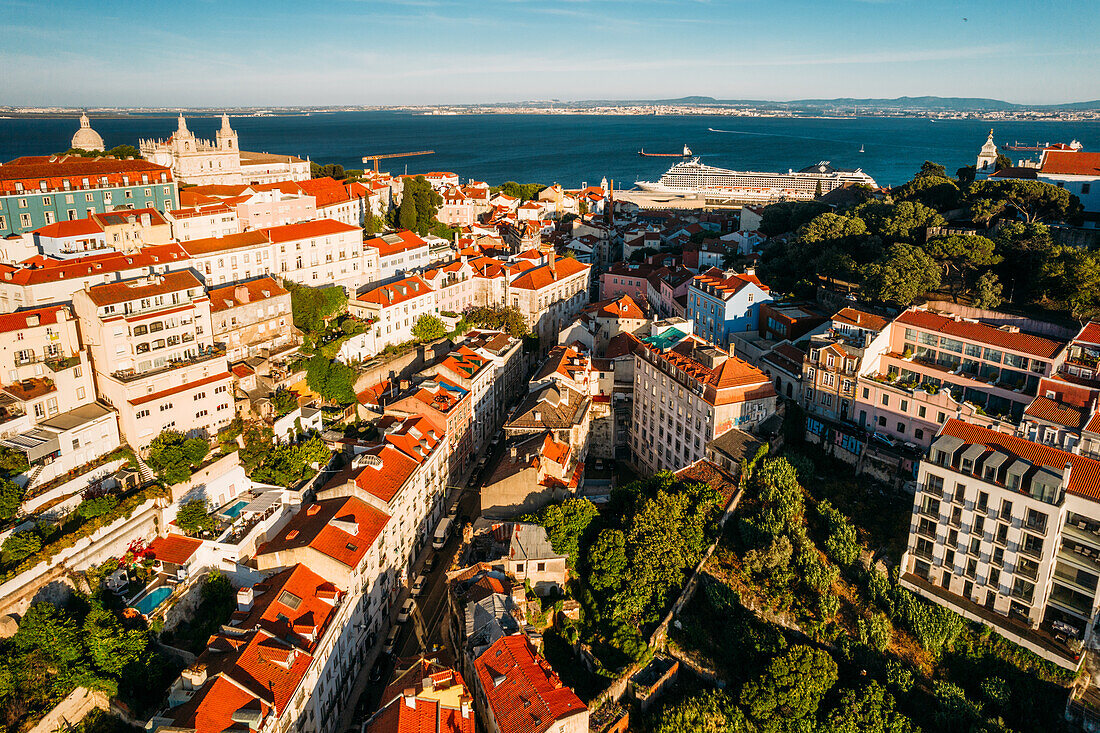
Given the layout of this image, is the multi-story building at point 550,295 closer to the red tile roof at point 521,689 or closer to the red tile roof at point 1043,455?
the red tile roof at point 1043,455

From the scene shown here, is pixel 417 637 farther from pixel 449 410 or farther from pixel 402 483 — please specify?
pixel 449 410

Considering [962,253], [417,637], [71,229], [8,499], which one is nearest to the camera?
[8,499]

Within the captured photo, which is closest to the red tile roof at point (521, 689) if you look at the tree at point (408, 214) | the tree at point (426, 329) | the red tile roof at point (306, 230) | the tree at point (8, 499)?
the tree at point (8, 499)

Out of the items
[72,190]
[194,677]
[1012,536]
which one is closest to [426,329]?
[72,190]

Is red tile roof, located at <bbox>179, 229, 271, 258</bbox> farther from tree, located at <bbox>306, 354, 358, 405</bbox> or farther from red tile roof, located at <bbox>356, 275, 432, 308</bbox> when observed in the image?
tree, located at <bbox>306, 354, 358, 405</bbox>

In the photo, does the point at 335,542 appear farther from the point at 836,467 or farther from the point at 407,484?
the point at 836,467

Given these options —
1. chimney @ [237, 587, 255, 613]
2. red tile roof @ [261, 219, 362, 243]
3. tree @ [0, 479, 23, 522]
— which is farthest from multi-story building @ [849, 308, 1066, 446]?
tree @ [0, 479, 23, 522]
